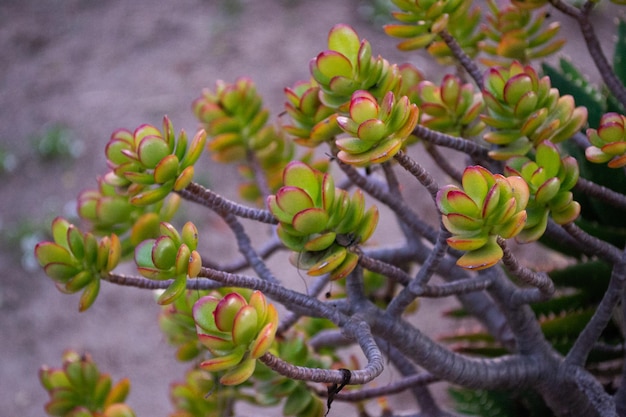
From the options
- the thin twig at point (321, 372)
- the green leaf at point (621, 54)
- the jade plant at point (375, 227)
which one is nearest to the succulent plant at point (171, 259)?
the jade plant at point (375, 227)

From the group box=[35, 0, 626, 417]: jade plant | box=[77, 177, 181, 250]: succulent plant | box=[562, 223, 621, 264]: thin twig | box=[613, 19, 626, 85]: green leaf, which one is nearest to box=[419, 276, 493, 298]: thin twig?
box=[35, 0, 626, 417]: jade plant

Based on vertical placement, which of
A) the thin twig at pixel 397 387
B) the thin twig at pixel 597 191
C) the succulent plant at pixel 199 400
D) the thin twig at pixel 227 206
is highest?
the thin twig at pixel 597 191

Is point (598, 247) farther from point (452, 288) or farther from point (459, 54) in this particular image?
point (459, 54)

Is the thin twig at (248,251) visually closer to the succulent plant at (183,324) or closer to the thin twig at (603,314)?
the succulent plant at (183,324)

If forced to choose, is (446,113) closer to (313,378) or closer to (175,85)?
(313,378)

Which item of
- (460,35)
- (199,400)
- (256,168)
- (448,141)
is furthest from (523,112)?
(199,400)

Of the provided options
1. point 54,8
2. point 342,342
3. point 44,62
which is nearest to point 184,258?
point 342,342

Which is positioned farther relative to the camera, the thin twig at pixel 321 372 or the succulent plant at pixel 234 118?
the succulent plant at pixel 234 118
